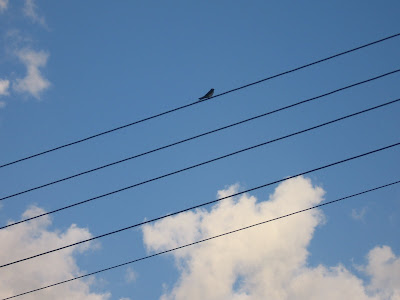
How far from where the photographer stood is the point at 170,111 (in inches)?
350

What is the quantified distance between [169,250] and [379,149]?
5.75m

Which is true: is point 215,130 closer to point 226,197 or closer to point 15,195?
point 226,197

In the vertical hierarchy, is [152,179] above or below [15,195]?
below

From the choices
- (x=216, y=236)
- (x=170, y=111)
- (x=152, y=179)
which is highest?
(x=170, y=111)

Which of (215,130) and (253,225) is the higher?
(215,130)

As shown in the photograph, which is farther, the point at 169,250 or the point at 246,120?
the point at 169,250

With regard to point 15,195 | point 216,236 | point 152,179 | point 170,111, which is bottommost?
point 216,236

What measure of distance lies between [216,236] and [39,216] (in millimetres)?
4405

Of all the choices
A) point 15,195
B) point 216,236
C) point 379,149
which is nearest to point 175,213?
point 216,236

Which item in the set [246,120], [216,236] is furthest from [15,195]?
[246,120]

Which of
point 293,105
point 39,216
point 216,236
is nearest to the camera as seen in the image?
point 293,105

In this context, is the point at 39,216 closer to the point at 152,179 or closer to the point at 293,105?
the point at 152,179

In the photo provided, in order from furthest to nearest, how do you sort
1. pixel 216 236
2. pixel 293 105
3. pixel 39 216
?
pixel 216 236 < pixel 39 216 < pixel 293 105

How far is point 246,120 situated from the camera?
826 cm
